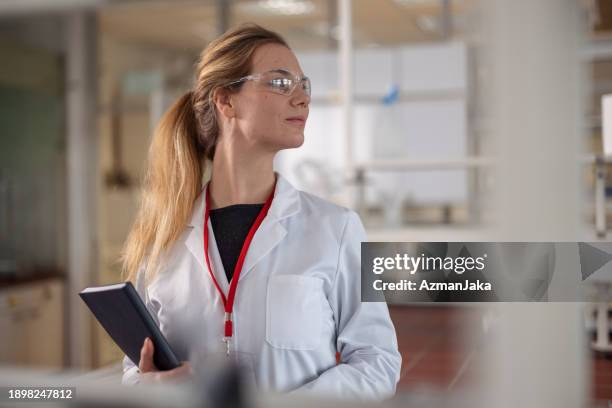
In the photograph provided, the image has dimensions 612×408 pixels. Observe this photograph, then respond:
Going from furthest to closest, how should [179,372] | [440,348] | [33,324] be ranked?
[33,324], [440,348], [179,372]

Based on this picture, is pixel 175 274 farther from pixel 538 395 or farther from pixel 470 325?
pixel 538 395

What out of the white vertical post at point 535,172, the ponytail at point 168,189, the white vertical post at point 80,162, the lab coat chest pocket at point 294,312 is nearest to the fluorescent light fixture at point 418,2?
the white vertical post at point 80,162

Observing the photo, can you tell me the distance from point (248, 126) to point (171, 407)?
26.4 inches

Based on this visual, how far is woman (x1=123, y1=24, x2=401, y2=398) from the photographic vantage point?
1028 millimetres

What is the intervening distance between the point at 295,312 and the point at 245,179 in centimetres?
24

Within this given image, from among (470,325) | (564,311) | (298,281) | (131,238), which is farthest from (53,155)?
(564,311)

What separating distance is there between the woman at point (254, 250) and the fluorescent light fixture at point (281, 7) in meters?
2.77

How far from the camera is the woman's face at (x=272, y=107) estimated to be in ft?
3.53

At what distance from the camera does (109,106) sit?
4113 millimetres

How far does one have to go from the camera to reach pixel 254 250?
1069 mm

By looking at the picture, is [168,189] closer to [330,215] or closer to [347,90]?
[330,215]

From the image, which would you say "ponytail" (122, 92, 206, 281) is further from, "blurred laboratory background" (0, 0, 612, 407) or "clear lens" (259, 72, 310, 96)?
"blurred laboratory background" (0, 0, 612, 407)
